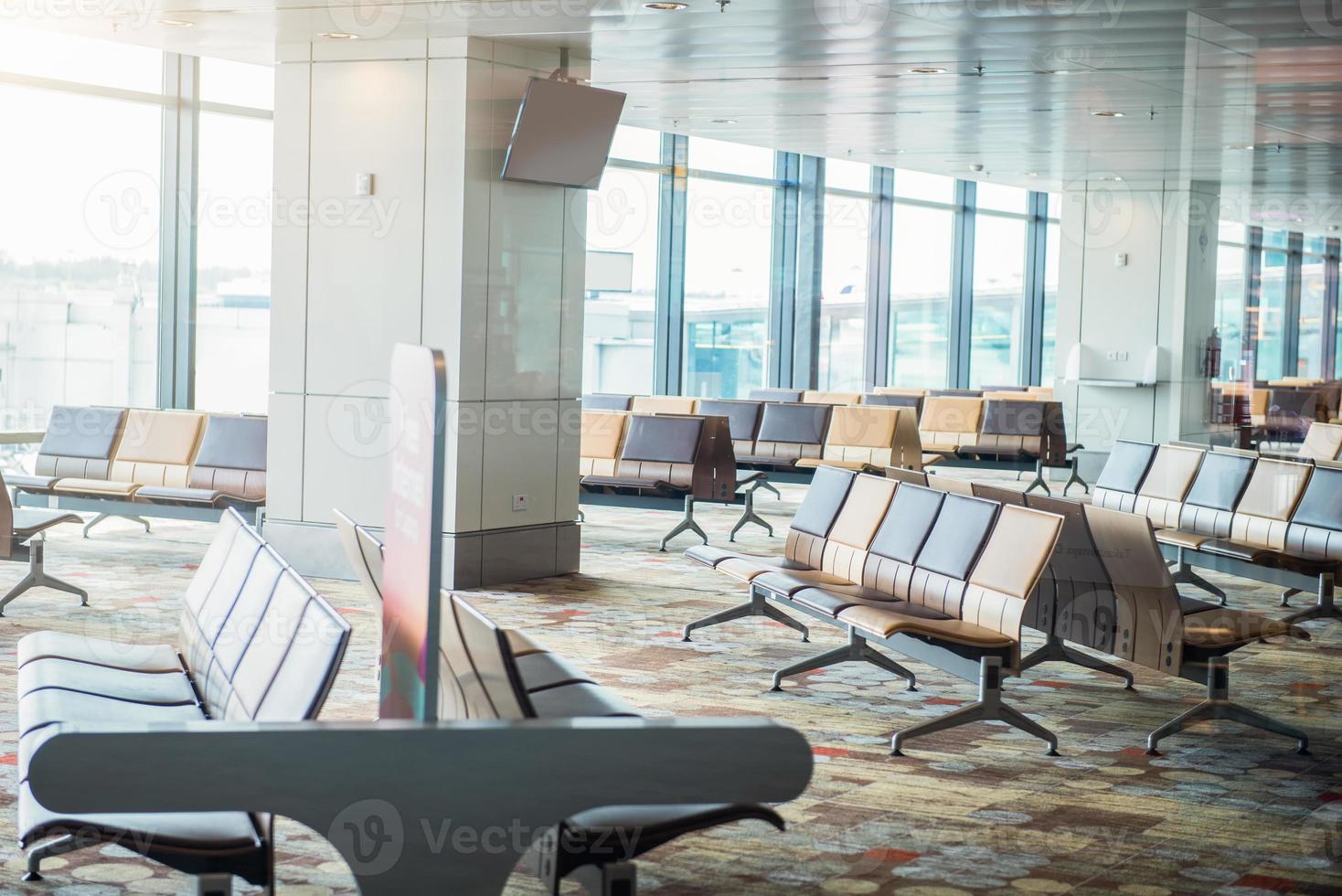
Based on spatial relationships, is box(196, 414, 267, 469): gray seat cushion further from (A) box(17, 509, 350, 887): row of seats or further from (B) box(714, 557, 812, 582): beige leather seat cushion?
(A) box(17, 509, 350, 887): row of seats

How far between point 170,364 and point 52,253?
1180mm

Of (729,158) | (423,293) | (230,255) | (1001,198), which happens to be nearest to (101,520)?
(230,255)

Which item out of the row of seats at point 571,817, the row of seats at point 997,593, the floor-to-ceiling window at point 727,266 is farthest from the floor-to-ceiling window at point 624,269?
the row of seats at point 571,817

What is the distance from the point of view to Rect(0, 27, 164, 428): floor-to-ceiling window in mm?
10305

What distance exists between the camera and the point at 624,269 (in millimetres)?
14672

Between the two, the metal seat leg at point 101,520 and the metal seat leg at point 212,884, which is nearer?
the metal seat leg at point 212,884

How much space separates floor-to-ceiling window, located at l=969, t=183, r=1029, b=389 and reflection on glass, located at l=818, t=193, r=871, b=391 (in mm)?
2496

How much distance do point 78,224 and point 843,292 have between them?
923cm

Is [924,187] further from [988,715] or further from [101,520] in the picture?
[988,715]

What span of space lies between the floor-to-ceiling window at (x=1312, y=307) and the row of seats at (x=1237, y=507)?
2.86 meters

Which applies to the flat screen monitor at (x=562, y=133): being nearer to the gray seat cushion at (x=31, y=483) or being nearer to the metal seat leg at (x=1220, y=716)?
the gray seat cushion at (x=31, y=483)

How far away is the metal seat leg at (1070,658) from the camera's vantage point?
18.9ft

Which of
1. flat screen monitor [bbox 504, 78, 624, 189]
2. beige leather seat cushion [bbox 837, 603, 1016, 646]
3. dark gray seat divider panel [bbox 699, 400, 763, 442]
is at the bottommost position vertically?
beige leather seat cushion [bbox 837, 603, 1016, 646]

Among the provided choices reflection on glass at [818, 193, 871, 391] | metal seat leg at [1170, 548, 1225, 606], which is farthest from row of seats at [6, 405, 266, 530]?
reflection on glass at [818, 193, 871, 391]
